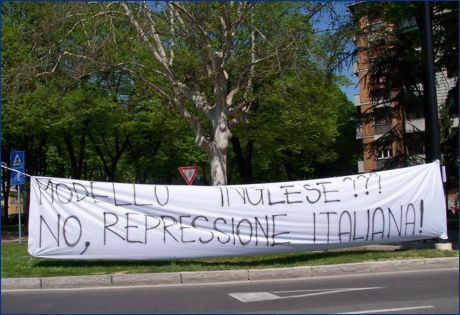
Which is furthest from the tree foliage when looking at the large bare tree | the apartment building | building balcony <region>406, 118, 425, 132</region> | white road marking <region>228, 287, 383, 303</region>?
white road marking <region>228, 287, 383, 303</region>

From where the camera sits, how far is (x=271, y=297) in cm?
856

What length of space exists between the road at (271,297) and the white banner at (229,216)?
1565 millimetres

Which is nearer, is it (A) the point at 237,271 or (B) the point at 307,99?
(A) the point at 237,271

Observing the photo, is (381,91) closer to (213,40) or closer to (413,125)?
(413,125)

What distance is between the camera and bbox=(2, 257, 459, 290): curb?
1017 centimetres

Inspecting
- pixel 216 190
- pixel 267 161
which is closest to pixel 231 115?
pixel 216 190

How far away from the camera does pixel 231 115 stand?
17266 mm

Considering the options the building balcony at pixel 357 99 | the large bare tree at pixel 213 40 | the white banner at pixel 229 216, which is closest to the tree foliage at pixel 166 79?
the large bare tree at pixel 213 40

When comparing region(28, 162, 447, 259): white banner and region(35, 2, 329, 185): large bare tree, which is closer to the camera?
region(28, 162, 447, 259): white banner

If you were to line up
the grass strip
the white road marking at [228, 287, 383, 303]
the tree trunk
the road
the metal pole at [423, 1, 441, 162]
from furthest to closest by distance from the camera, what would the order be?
the tree trunk → the metal pole at [423, 1, 441, 162] → the grass strip → the white road marking at [228, 287, 383, 303] → the road

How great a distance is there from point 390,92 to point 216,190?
12743 millimetres

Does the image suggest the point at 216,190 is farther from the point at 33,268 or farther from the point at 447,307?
the point at 447,307

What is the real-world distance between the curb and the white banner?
1.07 m

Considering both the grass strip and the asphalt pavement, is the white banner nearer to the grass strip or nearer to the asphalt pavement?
the grass strip
